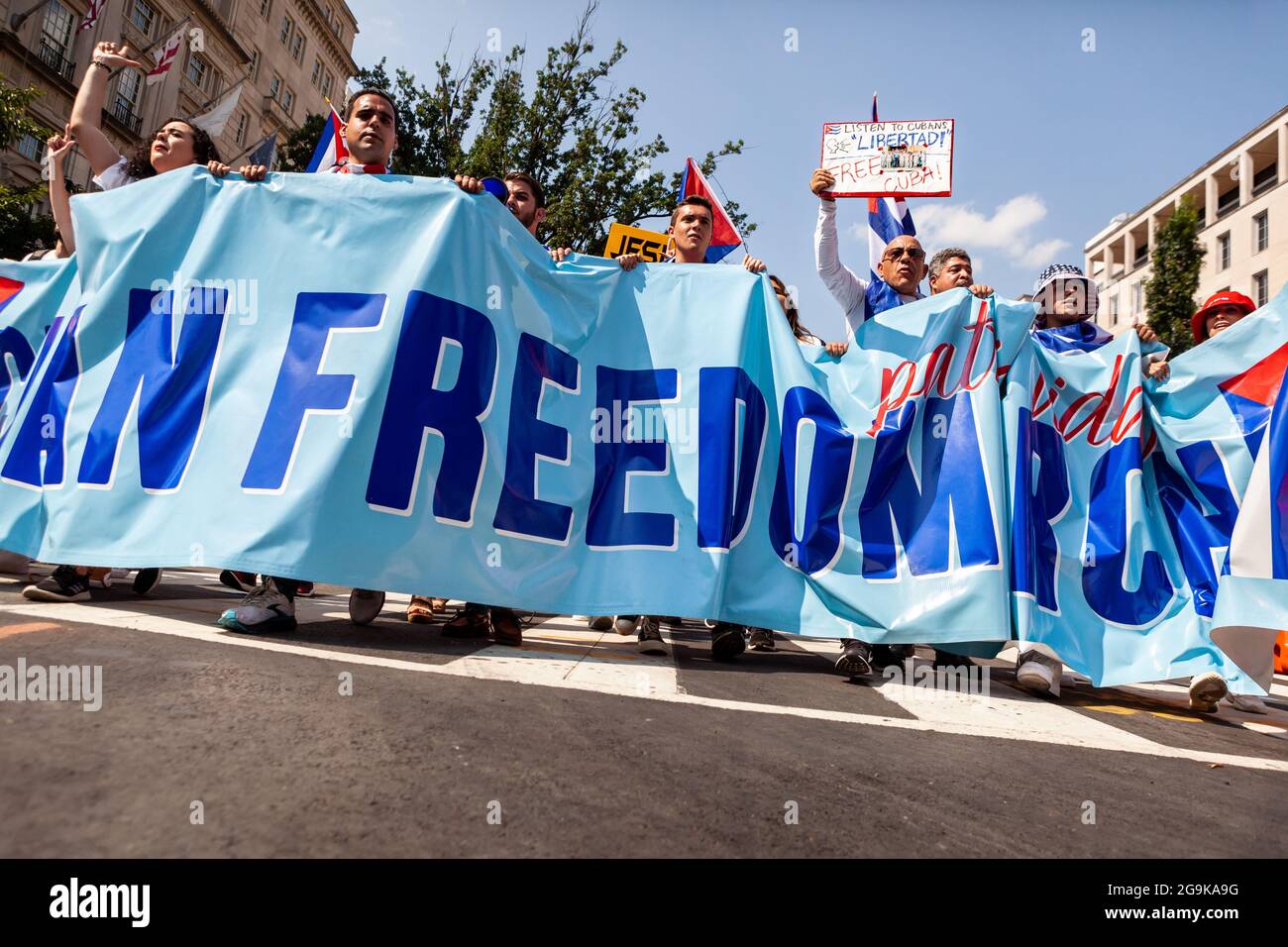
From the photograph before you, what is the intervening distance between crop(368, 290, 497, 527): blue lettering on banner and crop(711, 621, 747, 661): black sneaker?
128cm

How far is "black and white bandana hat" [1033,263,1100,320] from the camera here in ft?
15.1

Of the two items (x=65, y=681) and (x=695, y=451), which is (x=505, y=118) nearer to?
(x=695, y=451)

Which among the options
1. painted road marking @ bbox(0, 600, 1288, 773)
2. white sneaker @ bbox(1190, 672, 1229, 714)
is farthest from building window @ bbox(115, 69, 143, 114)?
white sneaker @ bbox(1190, 672, 1229, 714)

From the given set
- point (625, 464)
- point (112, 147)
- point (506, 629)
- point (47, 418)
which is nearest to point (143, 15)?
point (112, 147)

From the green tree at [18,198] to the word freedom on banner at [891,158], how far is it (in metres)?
14.7

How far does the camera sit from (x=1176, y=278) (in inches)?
748

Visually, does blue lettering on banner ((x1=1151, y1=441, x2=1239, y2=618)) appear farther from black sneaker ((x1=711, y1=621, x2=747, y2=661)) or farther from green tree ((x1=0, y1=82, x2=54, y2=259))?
green tree ((x1=0, y1=82, x2=54, y2=259))

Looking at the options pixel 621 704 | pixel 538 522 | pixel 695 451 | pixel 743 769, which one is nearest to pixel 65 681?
pixel 621 704

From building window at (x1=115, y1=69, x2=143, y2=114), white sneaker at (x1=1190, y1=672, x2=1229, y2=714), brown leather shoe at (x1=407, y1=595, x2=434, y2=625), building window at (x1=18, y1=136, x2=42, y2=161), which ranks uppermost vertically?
building window at (x1=115, y1=69, x2=143, y2=114)

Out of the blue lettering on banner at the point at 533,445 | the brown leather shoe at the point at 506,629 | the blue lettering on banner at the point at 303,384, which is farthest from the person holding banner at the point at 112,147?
the brown leather shoe at the point at 506,629

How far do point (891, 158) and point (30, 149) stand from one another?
3134 cm

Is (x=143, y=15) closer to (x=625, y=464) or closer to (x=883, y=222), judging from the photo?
(x=883, y=222)

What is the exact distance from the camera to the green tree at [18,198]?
1415 centimetres

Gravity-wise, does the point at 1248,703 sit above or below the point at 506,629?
below
